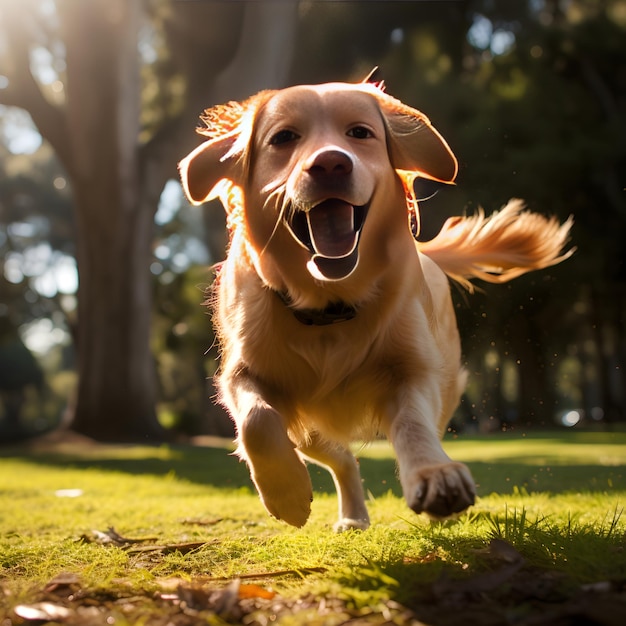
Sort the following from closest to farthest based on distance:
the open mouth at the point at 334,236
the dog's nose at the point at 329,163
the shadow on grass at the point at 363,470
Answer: the dog's nose at the point at 329,163, the open mouth at the point at 334,236, the shadow on grass at the point at 363,470

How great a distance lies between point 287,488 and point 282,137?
128 centimetres

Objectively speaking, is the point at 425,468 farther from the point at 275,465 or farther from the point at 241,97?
→ the point at 241,97

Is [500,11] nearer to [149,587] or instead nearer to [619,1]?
[619,1]

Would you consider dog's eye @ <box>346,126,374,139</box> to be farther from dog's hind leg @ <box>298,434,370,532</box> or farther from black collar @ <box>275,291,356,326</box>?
dog's hind leg @ <box>298,434,370,532</box>

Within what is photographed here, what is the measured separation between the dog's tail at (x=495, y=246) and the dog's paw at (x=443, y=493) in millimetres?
2297

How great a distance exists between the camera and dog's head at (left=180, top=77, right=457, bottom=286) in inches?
106

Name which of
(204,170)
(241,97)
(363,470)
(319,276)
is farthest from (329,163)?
(241,97)

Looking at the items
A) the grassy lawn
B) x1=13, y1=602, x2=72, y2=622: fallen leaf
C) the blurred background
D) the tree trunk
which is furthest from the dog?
the tree trunk

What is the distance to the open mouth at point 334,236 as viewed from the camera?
268 centimetres

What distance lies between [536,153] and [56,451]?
11.8m

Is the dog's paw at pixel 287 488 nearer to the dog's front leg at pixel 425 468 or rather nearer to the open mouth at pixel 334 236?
the dog's front leg at pixel 425 468

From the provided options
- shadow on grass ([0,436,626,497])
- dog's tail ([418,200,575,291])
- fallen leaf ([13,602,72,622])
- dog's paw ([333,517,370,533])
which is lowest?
shadow on grass ([0,436,626,497])

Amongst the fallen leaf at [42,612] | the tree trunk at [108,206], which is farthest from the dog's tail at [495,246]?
the tree trunk at [108,206]

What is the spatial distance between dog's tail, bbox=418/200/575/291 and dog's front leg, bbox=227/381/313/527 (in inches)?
80.0
